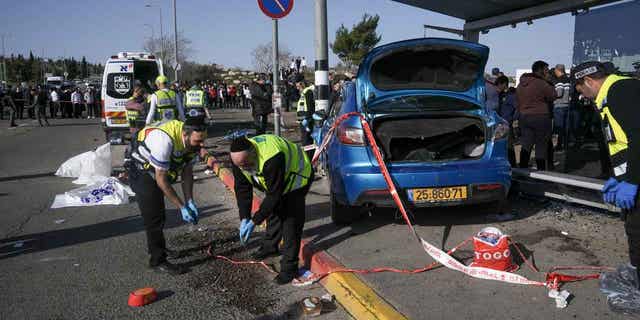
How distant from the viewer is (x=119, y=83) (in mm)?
14289

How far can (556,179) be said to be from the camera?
539 cm

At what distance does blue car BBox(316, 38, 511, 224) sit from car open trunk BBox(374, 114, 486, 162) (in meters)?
0.01

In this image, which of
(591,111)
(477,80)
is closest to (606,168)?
(591,111)

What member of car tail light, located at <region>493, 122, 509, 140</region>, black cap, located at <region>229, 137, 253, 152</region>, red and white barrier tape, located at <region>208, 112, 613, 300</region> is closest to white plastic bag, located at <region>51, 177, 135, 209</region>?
red and white barrier tape, located at <region>208, 112, 613, 300</region>

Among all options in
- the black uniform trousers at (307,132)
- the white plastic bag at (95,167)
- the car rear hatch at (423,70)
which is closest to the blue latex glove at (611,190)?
the car rear hatch at (423,70)

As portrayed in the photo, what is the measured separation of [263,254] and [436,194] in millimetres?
1775

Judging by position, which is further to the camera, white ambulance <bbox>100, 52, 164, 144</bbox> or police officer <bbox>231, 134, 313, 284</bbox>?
white ambulance <bbox>100, 52, 164, 144</bbox>

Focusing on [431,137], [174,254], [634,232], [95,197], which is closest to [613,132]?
[634,232]

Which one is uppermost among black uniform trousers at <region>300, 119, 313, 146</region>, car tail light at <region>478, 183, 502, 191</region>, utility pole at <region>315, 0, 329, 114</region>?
utility pole at <region>315, 0, 329, 114</region>

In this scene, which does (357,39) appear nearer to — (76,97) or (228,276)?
(76,97)

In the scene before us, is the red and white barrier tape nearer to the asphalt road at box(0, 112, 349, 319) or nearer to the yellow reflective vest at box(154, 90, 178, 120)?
the asphalt road at box(0, 112, 349, 319)

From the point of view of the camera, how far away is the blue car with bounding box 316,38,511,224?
186 inches

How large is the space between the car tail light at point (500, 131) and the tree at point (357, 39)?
43.1 m

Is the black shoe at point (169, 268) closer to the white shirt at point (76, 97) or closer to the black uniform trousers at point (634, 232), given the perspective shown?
the black uniform trousers at point (634, 232)
